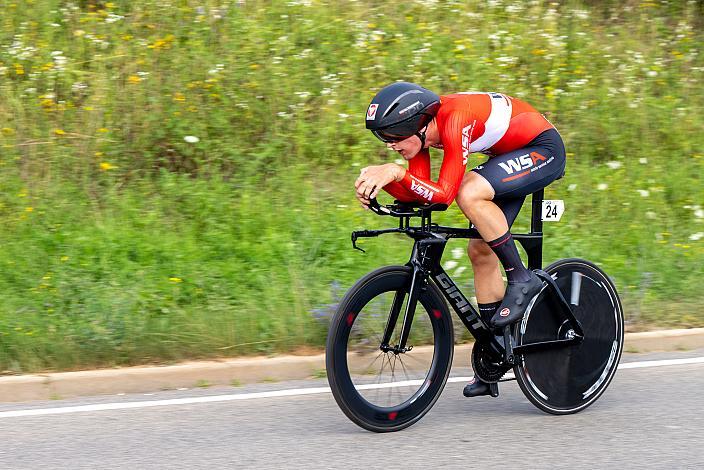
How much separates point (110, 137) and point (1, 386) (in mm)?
4009

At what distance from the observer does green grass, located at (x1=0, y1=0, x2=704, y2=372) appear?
7.19m

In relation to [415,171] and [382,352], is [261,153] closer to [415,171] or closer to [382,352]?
[415,171]

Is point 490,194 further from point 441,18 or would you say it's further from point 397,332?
point 441,18

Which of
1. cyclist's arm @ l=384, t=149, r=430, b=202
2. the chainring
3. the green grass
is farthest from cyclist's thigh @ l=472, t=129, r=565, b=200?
the green grass

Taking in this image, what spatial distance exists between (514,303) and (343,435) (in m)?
1.17

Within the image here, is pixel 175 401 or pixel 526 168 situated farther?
pixel 175 401

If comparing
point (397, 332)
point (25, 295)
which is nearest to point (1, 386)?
point (25, 295)

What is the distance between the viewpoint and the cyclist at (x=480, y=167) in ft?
16.4

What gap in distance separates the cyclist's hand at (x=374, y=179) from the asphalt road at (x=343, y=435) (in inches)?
51.1

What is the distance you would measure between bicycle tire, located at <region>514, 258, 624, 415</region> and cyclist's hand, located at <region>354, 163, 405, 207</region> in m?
1.31

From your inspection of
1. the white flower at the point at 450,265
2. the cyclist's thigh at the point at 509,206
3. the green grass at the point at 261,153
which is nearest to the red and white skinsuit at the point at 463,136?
the cyclist's thigh at the point at 509,206

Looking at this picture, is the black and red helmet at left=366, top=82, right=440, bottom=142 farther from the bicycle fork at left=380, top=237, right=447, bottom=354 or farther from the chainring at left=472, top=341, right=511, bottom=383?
the chainring at left=472, top=341, right=511, bottom=383

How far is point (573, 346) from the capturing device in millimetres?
5840

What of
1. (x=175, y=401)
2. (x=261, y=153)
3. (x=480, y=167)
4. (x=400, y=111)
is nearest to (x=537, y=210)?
(x=480, y=167)
